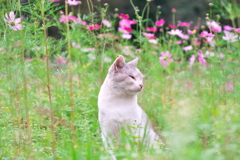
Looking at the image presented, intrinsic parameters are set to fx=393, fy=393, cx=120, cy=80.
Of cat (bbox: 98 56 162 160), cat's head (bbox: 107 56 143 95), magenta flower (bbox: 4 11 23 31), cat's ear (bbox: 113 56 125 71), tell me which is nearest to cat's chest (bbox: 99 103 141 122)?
cat (bbox: 98 56 162 160)

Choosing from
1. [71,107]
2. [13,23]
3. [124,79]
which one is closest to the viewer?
[13,23]

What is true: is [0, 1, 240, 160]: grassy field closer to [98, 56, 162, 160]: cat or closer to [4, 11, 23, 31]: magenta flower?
[4, 11, 23, 31]: magenta flower

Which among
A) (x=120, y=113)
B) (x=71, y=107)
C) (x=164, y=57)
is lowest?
(x=120, y=113)

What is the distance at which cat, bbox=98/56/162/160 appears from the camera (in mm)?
3723

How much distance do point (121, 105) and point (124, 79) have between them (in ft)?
1.00

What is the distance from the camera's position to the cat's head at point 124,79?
392 centimetres

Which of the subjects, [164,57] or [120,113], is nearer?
[120,113]

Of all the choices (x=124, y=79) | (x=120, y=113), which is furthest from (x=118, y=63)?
(x=120, y=113)

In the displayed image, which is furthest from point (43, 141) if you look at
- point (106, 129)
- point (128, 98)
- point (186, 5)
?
point (186, 5)

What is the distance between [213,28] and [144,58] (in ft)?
4.59

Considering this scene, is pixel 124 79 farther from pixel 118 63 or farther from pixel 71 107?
pixel 71 107

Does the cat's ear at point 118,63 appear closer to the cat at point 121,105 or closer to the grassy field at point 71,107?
the cat at point 121,105

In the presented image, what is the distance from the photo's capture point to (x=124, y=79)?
400cm

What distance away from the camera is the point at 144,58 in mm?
5477
